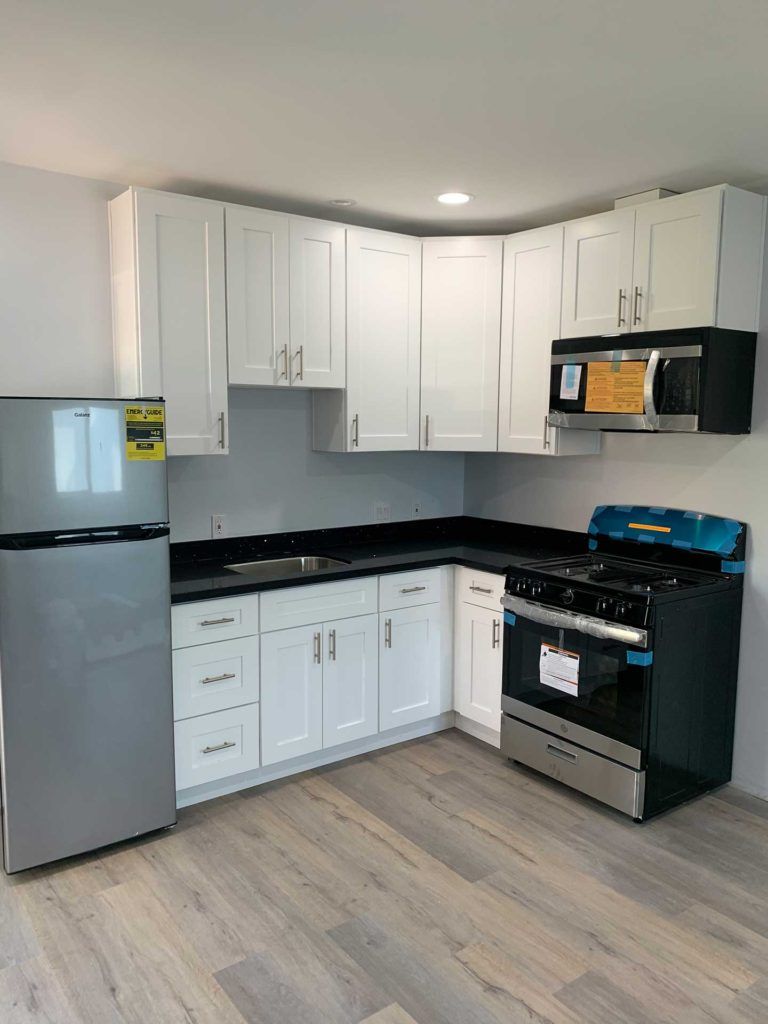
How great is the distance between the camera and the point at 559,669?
3262 mm

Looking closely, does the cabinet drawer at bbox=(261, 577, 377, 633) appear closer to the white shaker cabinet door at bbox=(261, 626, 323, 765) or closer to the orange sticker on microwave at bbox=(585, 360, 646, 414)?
the white shaker cabinet door at bbox=(261, 626, 323, 765)

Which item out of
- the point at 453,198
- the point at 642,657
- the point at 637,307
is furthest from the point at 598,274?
the point at 642,657

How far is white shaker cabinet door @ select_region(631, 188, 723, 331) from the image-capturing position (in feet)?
9.66

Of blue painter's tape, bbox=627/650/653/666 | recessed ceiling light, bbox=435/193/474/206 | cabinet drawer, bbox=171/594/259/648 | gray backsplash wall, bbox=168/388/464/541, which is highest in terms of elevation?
recessed ceiling light, bbox=435/193/474/206

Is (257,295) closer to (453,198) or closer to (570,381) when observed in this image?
(453,198)

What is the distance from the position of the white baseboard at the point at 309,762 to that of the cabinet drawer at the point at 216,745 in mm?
61

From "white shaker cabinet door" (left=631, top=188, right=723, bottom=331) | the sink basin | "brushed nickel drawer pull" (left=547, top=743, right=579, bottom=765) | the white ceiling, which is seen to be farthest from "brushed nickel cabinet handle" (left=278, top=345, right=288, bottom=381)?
"brushed nickel drawer pull" (left=547, top=743, right=579, bottom=765)

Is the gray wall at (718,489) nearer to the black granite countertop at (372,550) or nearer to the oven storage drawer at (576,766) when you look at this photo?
the black granite countertop at (372,550)

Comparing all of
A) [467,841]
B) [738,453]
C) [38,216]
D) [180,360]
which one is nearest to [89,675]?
[180,360]

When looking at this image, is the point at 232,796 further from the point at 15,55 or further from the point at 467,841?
the point at 15,55

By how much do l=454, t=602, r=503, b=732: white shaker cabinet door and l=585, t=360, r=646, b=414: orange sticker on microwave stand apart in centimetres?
103

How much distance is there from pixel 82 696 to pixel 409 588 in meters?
1.53

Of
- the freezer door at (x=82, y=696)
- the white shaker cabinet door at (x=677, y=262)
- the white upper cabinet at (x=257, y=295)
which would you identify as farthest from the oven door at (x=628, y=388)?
the freezer door at (x=82, y=696)

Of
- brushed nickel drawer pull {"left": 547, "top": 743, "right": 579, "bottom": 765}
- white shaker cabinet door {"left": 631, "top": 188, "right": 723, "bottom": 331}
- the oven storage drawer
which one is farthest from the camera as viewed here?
brushed nickel drawer pull {"left": 547, "top": 743, "right": 579, "bottom": 765}
